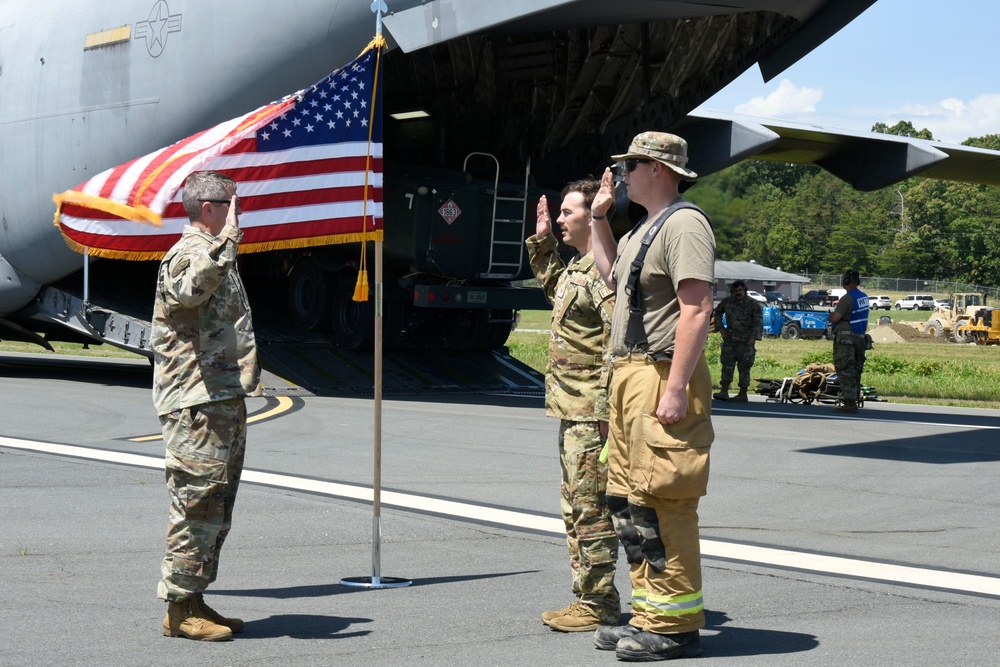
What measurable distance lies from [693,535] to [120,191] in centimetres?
489

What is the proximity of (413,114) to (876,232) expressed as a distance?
281 ft

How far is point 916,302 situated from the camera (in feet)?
277

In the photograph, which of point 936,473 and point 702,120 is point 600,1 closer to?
point 702,120

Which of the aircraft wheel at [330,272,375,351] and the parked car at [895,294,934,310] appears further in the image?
the parked car at [895,294,934,310]

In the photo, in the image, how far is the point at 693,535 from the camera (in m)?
4.79

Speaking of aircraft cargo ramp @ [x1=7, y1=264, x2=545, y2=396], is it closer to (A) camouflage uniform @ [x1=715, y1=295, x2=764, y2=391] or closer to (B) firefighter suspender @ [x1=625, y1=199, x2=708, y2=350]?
(A) camouflage uniform @ [x1=715, y1=295, x2=764, y2=391]

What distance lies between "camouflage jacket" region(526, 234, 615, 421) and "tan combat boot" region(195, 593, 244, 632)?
1657 mm

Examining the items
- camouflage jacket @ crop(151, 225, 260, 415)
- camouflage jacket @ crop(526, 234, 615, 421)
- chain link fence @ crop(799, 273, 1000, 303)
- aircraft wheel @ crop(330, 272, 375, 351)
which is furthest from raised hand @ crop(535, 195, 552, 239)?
chain link fence @ crop(799, 273, 1000, 303)

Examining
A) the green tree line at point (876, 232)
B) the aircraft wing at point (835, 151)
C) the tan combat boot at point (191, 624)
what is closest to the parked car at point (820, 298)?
the green tree line at point (876, 232)

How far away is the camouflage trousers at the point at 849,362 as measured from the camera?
16.4 meters

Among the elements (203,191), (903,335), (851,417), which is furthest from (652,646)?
(903,335)

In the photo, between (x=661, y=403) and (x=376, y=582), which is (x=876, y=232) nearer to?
(x=376, y=582)

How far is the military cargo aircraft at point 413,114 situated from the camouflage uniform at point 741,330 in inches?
109

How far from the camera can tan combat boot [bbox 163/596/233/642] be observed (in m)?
5.08
